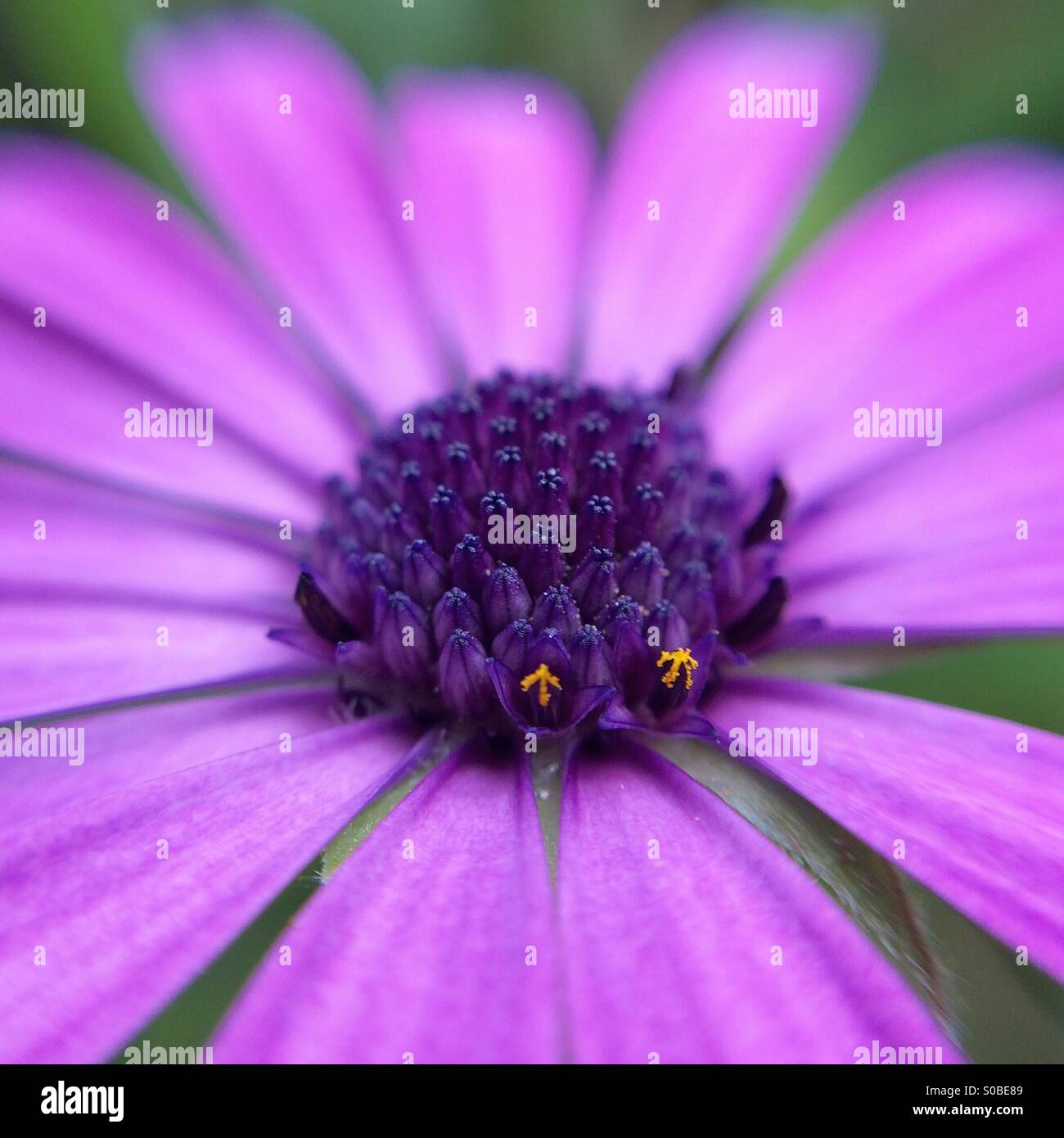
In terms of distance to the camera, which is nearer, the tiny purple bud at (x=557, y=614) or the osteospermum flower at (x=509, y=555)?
the osteospermum flower at (x=509, y=555)

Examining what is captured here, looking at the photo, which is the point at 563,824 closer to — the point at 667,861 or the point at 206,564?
the point at 667,861

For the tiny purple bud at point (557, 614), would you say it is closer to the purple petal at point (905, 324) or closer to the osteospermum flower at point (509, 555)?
the osteospermum flower at point (509, 555)

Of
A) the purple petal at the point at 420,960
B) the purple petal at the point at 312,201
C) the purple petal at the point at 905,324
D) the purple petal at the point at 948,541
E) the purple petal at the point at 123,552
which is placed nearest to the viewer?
the purple petal at the point at 420,960

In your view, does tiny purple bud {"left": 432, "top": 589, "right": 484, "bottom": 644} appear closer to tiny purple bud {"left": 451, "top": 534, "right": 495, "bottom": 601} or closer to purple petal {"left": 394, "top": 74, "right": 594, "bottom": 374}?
tiny purple bud {"left": 451, "top": 534, "right": 495, "bottom": 601}

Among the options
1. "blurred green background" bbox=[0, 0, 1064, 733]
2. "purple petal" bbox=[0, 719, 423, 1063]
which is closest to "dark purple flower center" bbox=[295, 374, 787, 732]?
"purple petal" bbox=[0, 719, 423, 1063]

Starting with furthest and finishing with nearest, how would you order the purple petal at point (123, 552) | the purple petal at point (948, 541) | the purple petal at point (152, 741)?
1. the purple petal at point (123, 552)
2. the purple petal at point (948, 541)
3. the purple petal at point (152, 741)

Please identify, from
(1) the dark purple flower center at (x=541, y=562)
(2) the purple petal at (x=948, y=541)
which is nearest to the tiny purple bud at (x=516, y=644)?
(1) the dark purple flower center at (x=541, y=562)
